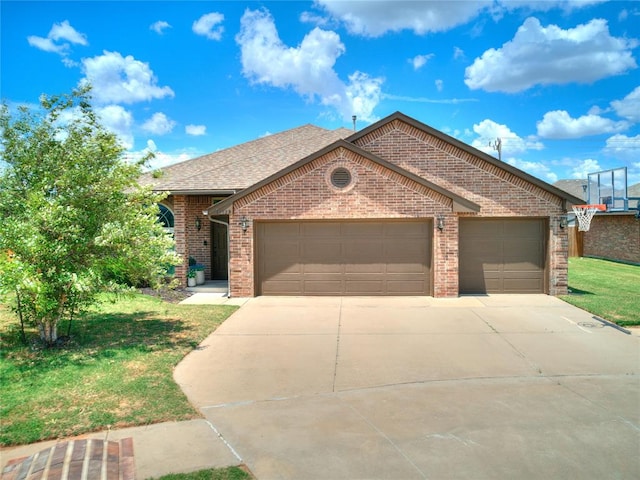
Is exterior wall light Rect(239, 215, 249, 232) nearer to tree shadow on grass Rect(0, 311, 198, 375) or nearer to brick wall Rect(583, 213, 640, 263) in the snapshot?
tree shadow on grass Rect(0, 311, 198, 375)

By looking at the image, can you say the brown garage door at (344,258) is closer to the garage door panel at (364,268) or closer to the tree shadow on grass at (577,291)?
the garage door panel at (364,268)

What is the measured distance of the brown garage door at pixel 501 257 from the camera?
45.8 ft

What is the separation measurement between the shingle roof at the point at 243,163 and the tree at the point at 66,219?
4370mm

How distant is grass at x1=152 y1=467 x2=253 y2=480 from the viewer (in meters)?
4.18

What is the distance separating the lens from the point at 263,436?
5035 mm

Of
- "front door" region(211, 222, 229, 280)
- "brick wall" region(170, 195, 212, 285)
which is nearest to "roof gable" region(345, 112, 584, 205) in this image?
"front door" region(211, 222, 229, 280)

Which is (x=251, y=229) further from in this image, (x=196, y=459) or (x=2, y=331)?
(x=196, y=459)

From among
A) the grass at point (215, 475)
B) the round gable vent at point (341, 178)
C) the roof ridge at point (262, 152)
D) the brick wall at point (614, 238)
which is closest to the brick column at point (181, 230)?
the roof ridge at point (262, 152)

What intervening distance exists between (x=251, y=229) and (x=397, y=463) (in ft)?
32.0

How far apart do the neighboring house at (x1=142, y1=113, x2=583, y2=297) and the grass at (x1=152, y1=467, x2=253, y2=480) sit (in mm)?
9461

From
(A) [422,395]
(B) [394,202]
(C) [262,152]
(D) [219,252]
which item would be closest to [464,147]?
(B) [394,202]

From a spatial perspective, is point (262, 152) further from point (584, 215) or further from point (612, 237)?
point (612, 237)

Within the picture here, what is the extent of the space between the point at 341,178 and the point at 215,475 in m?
10.0

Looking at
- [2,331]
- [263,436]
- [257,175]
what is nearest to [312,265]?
[257,175]
